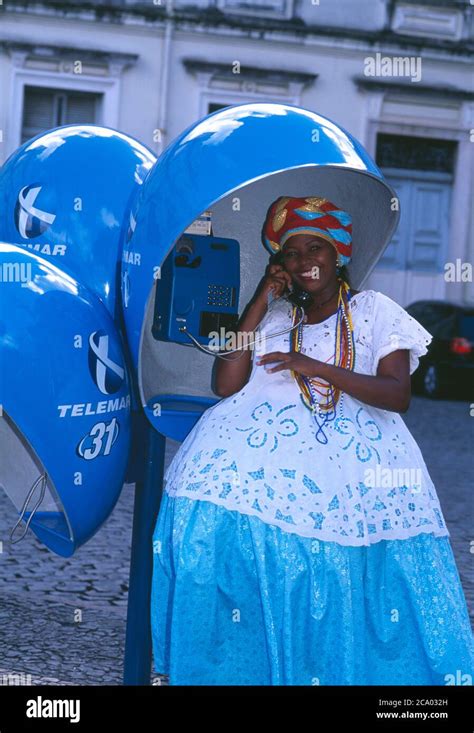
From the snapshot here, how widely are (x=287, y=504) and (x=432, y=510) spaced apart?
1.41ft

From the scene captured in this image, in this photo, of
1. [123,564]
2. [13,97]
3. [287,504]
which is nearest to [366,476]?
[287,504]

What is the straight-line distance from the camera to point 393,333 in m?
3.31

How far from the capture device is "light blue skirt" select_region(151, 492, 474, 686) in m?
3.14

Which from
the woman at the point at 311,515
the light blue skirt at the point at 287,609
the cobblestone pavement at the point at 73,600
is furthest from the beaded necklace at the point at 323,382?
the cobblestone pavement at the point at 73,600

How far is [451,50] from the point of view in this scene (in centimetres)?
1880

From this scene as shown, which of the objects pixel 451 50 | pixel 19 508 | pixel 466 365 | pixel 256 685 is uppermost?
pixel 451 50

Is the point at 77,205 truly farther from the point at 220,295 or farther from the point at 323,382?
the point at 323,382

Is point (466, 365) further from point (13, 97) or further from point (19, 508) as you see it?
point (19, 508)

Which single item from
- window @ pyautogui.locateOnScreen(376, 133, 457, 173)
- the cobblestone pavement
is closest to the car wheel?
window @ pyautogui.locateOnScreen(376, 133, 457, 173)

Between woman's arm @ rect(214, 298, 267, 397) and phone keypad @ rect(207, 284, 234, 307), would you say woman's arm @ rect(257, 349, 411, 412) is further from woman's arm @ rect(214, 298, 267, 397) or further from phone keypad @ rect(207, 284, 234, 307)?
phone keypad @ rect(207, 284, 234, 307)

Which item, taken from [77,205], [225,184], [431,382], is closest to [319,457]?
[225,184]

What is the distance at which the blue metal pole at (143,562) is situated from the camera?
3426mm

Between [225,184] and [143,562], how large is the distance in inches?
40.9

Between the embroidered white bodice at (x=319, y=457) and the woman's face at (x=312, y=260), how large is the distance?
11 centimetres
